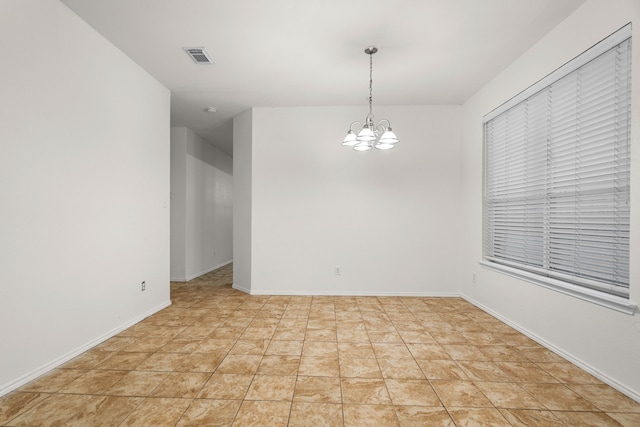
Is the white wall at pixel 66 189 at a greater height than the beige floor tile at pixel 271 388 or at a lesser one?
greater

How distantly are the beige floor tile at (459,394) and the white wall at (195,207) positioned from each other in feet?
16.6

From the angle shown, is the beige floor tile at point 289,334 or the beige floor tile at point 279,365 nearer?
the beige floor tile at point 279,365

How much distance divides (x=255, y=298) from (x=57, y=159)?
2.98 meters

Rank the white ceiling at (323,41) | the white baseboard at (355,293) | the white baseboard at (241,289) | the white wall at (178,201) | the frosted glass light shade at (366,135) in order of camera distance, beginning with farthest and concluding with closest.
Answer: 1. the white wall at (178,201)
2. the white baseboard at (241,289)
3. the white baseboard at (355,293)
4. the frosted glass light shade at (366,135)
5. the white ceiling at (323,41)

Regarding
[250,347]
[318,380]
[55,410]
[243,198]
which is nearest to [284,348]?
[250,347]

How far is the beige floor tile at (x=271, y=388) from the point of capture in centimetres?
204

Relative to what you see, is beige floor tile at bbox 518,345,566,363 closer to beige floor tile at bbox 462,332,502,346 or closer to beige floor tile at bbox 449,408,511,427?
beige floor tile at bbox 462,332,502,346


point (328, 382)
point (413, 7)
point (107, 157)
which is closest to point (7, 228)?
point (107, 157)

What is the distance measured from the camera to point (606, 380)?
7.31 ft

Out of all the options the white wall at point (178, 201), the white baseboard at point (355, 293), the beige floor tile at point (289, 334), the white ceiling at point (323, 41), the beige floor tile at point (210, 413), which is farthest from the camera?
the white wall at point (178, 201)

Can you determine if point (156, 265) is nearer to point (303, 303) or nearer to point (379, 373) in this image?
point (303, 303)

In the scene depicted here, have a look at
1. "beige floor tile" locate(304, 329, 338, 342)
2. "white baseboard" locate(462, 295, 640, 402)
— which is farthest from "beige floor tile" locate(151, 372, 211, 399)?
"white baseboard" locate(462, 295, 640, 402)

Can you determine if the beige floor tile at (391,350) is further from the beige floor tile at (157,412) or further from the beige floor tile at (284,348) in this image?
the beige floor tile at (157,412)

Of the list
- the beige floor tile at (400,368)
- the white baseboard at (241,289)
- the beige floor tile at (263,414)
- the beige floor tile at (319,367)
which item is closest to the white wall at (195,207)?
the white baseboard at (241,289)
